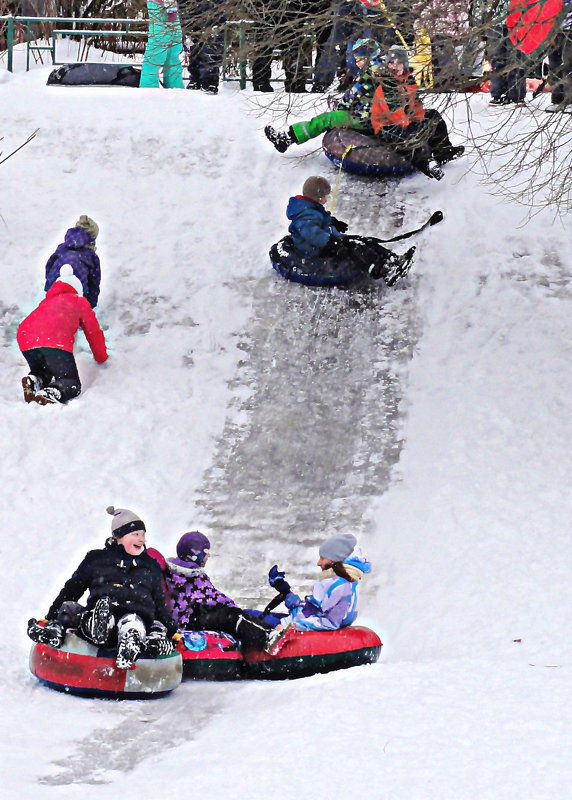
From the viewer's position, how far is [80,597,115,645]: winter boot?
5328 millimetres

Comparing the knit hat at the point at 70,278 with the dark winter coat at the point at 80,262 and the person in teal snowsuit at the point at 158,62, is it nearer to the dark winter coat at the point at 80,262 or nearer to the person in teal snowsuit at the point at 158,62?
the dark winter coat at the point at 80,262

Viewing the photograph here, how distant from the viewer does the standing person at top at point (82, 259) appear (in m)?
9.10

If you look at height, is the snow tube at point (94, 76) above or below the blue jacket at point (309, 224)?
below

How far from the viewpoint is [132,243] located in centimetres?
1048

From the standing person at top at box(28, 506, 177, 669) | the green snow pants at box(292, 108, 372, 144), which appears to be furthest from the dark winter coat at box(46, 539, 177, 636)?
the green snow pants at box(292, 108, 372, 144)

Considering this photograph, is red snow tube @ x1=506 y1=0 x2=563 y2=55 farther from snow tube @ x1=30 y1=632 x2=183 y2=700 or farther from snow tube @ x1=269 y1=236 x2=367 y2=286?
snow tube @ x1=30 y1=632 x2=183 y2=700

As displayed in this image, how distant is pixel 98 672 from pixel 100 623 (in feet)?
0.74

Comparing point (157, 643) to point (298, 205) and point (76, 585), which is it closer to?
point (76, 585)

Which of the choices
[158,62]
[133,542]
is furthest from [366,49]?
[133,542]

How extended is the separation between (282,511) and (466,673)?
2.70 m

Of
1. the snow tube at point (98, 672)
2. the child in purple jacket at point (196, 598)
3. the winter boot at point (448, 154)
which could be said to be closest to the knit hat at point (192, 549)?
the child in purple jacket at point (196, 598)

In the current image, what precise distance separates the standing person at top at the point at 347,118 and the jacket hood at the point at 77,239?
257 cm

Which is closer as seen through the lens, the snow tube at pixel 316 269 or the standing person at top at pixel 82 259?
the standing person at top at pixel 82 259

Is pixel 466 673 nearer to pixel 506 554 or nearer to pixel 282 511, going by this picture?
pixel 506 554
